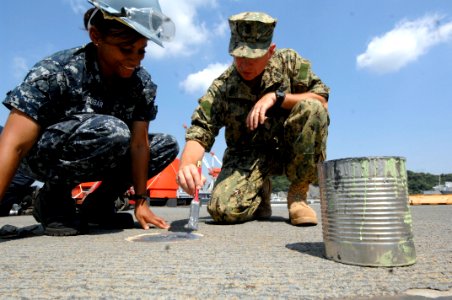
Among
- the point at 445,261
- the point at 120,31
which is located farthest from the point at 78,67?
the point at 445,261

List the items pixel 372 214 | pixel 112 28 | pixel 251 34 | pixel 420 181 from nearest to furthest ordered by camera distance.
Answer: pixel 372 214
pixel 112 28
pixel 251 34
pixel 420 181

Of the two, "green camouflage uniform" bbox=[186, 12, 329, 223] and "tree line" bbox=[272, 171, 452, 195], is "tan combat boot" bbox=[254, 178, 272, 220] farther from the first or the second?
"tree line" bbox=[272, 171, 452, 195]

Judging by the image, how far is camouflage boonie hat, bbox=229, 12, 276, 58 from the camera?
2346mm

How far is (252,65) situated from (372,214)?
4.80 feet

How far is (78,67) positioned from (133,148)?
580mm

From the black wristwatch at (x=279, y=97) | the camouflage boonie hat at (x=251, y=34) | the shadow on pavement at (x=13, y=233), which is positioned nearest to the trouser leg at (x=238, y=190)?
the black wristwatch at (x=279, y=97)

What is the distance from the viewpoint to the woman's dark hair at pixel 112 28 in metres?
1.92

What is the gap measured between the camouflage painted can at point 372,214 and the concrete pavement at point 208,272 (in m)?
0.04

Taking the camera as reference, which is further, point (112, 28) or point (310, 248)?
point (112, 28)

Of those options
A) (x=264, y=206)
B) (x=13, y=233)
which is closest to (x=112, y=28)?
(x=13, y=233)

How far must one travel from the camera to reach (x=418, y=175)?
7788 cm

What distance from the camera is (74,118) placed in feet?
6.75

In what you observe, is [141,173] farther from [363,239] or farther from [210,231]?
[363,239]

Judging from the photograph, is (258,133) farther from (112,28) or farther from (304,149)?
(112,28)
